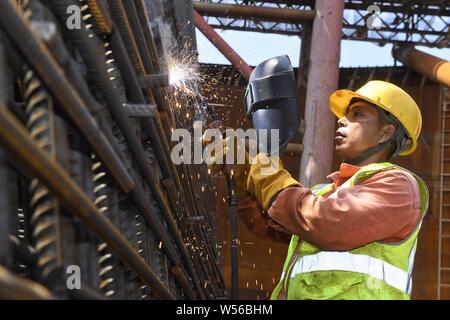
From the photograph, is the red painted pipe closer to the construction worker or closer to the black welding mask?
the black welding mask

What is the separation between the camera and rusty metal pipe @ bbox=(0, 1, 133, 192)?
1014 millimetres

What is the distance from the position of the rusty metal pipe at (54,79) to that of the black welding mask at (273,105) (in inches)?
54.6

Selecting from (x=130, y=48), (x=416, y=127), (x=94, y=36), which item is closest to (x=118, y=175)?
(x=94, y=36)

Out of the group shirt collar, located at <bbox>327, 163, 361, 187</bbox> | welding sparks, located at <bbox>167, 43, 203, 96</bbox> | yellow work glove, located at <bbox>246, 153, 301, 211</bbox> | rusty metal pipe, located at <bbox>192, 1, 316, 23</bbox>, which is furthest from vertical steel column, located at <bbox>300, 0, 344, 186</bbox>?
yellow work glove, located at <bbox>246, 153, 301, 211</bbox>

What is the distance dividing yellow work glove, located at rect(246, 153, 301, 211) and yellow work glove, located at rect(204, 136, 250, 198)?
10 centimetres

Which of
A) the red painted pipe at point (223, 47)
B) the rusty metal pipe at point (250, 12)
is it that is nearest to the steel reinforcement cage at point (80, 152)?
the red painted pipe at point (223, 47)

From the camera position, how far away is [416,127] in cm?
285

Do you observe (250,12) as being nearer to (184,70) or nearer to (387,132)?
(184,70)

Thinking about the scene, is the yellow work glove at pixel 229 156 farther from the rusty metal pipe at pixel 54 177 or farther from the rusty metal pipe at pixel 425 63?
the rusty metal pipe at pixel 425 63

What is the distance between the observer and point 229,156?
267 cm

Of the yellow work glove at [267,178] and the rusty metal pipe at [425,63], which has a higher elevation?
the rusty metal pipe at [425,63]

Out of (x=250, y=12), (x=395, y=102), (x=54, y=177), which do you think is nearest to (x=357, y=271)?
(x=395, y=102)

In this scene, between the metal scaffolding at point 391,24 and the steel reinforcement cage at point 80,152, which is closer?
the steel reinforcement cage at point 80,152

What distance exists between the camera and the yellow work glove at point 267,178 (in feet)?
8.11
